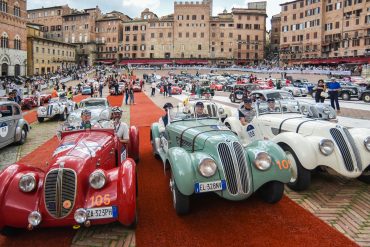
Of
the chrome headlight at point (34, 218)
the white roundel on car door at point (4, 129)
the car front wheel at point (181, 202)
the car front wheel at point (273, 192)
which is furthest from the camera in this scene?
the white roundel on car door at point (4, 129)

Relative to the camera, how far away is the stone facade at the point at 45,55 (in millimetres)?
63031

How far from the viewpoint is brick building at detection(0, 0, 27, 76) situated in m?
50.1

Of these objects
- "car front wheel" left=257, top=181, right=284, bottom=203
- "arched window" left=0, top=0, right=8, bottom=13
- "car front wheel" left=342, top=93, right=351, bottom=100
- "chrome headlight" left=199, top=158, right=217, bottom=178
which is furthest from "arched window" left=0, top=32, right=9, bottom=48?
"car front wheel" left=257, top=181, right=284, bottom=203

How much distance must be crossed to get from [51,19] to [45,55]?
34658 mm

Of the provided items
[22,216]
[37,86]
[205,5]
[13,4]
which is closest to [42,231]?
[22,216]

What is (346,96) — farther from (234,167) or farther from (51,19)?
(51,19)

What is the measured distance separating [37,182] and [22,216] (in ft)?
1.76

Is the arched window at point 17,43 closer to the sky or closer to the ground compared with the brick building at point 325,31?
closer to the ground

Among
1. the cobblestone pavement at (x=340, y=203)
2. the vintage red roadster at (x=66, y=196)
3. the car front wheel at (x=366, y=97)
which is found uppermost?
the car front wheel at (x=366, y=97)

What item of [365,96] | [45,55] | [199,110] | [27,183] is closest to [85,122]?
[27,183]

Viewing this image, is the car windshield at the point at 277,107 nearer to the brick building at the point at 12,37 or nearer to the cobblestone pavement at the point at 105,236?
the cobblestone pavement at the point at 105,236

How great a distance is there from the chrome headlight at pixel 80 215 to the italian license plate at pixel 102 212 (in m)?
0.09

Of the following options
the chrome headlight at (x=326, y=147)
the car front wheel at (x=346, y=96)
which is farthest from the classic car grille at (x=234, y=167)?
the car front wheel at (x=346, y=96)

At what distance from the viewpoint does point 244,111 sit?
30.7ft
